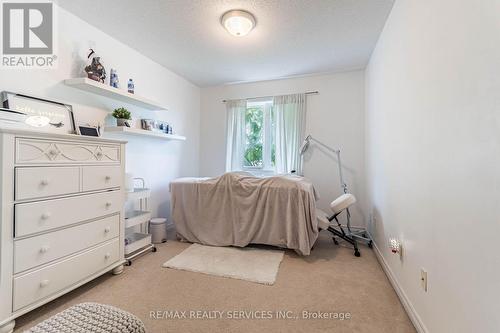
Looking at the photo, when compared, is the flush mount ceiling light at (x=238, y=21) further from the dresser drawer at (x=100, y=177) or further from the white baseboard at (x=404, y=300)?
the white baseboard at (x=404, y=300)

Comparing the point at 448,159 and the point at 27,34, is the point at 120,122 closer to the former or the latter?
the point at 27,34

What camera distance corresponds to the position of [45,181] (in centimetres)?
155

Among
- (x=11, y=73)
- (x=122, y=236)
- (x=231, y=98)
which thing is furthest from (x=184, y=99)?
(x=122, y=236)

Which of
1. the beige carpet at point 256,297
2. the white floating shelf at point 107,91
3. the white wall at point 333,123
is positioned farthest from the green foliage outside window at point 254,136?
the beige carpet at point 256,297

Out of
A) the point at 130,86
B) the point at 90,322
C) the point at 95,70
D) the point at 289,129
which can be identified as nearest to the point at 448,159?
the point at 90,322

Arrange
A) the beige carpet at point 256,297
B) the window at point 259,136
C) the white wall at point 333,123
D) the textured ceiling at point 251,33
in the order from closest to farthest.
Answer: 1. the beige carpet at point 256,297
2. the textured ceiling at point 251,33
3. the white wall at point 333,123
4. the window at point 259,136

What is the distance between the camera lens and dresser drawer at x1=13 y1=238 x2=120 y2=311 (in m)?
1.43

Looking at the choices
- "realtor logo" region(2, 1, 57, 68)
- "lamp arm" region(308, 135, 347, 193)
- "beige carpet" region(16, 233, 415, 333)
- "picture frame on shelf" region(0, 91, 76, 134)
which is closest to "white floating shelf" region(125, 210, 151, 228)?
"beige carpet" region(16, 233, 415, 333)

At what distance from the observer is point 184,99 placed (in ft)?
13.2

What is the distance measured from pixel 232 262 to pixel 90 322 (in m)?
1.56

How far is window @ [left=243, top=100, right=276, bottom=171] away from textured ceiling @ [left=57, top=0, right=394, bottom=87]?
73 cm

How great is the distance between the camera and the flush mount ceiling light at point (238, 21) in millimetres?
2102

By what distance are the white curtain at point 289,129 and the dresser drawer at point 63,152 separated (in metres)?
A: 2.48

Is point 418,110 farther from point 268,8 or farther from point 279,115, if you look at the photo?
point 279,115
